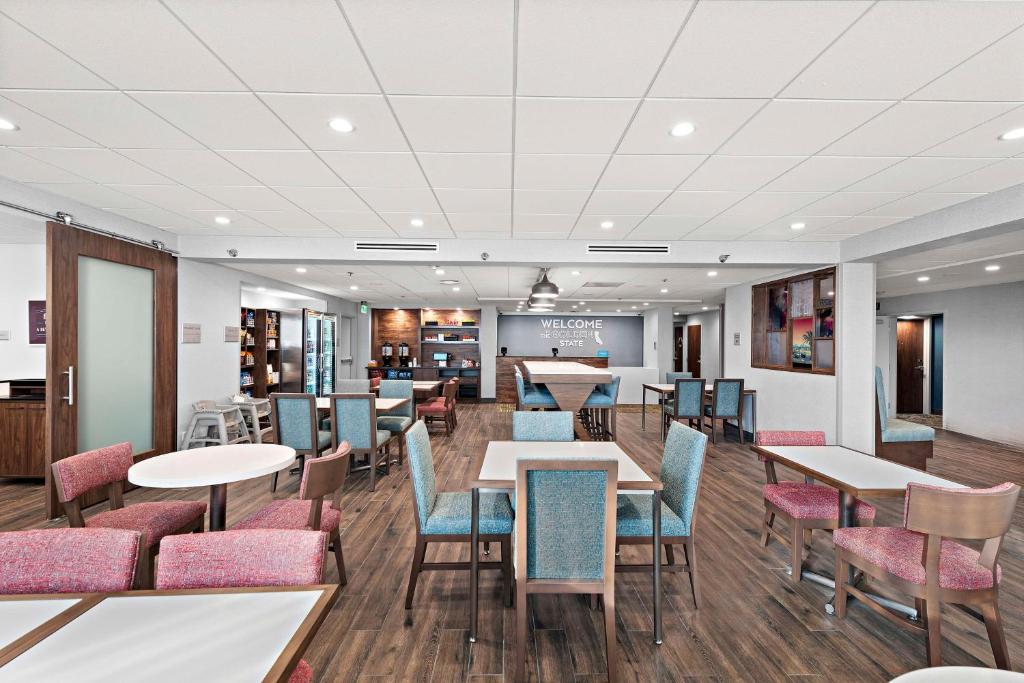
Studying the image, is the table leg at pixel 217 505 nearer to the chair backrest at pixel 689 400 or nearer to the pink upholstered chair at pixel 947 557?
the pink upholstered chair at pixel 947 557

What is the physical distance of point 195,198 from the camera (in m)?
3.80

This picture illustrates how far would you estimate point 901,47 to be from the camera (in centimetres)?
181

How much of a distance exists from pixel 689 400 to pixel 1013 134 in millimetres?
4701

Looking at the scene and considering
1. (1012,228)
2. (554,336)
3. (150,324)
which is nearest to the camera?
(1012,228)

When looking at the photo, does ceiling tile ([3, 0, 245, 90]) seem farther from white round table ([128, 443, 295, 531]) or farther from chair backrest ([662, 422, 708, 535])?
chair backrest ([662, 422, 708, 535])

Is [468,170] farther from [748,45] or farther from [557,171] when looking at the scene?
[748,45]

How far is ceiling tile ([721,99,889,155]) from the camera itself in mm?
2251

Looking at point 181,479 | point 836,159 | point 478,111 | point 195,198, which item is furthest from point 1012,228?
point 195,198

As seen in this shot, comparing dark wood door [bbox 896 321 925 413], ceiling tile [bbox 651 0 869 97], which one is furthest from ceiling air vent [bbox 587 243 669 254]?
dark wood door [bbox 896 321 925 413]

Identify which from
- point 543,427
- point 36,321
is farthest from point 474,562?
point 36,321

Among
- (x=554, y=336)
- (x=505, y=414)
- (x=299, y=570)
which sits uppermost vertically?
(x=554, y=336)

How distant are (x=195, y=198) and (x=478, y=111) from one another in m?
2.82

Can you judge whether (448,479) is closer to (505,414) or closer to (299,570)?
(299,570)

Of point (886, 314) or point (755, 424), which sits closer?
point (755, 424)
